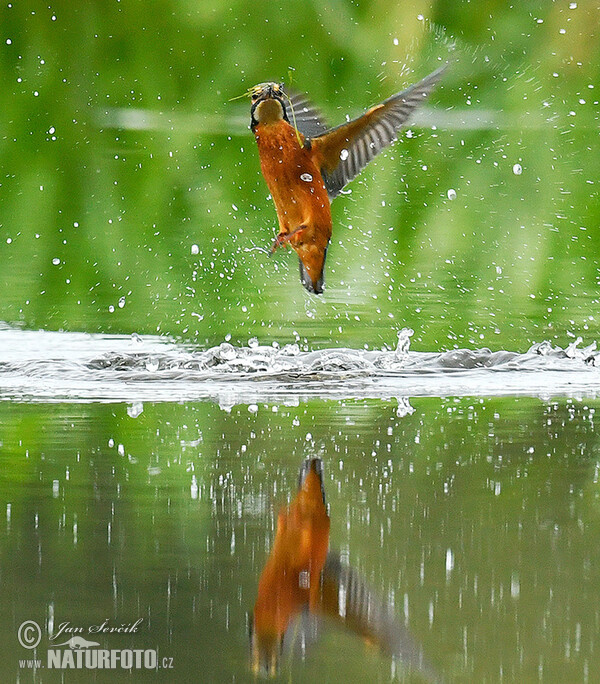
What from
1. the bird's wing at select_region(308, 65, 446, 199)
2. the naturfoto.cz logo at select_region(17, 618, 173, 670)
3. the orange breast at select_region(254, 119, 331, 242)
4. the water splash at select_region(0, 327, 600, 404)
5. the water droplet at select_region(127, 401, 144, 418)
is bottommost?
the naturfoto.cz logo at select_region(17, 618, 173, 670)

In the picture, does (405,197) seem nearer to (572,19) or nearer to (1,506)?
(572,19)

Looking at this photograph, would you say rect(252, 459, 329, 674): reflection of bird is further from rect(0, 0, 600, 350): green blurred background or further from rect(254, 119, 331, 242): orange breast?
rect(0, 0, 600, 350): green blurred background

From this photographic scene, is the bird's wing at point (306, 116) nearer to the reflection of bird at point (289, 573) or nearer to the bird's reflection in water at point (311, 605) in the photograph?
the reflection of bird at point (289, 573)

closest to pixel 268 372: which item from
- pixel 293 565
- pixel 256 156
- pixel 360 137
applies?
pixel 360 137

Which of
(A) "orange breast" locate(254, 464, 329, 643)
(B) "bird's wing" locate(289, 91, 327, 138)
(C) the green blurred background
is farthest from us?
(C) the green blurred background

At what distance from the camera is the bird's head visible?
11.4ft

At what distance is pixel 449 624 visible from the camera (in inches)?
51.9

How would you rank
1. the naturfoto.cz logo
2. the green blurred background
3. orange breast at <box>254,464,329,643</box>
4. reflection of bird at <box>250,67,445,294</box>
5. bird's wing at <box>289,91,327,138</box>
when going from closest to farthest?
the naturfoto.cz logo, orange breast at <box>254,464,329,643</box>, reflection of bird at <box>250,67,445,294</box>, bird's wing at <box>289,91,327,138</box>, the green blurred background

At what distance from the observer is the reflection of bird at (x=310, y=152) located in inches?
139

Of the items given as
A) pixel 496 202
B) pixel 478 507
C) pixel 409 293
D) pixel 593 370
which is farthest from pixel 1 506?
pixel 496 202

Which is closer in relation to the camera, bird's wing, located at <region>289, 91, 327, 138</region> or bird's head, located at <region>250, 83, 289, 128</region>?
bird's head, located at <region>250, 83, 289, 128</region>
